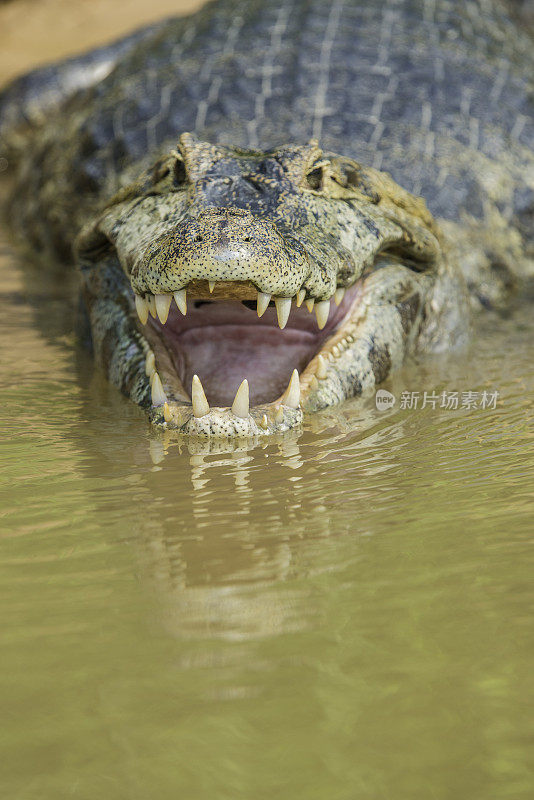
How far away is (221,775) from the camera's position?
1303 millimetres

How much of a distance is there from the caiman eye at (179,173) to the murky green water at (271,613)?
909mm

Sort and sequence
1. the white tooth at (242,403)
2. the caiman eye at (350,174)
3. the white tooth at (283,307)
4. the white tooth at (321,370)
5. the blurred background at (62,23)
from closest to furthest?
the white tooth at (242,403) < the white tooth at (283,307) < the white tooth at (321,370) < the caiman eye at (350,174) < the blurred background at (62,23)

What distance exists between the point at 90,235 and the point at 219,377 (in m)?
0.89

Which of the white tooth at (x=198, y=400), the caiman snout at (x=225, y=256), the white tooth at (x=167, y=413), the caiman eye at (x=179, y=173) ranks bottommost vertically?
the white tooth at (x=167, y=413)

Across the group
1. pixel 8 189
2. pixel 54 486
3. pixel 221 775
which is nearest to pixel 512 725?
pixel 221 775

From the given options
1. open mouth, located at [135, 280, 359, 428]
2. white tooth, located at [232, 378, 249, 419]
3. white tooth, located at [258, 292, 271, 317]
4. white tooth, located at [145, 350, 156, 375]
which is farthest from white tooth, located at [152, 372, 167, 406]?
white tooth, located at [258, 292, 271, 317]

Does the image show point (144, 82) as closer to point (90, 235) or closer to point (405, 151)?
point (405, 151)

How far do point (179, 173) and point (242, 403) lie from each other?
0.99m

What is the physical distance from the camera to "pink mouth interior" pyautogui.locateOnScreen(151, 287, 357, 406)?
3.15 metres

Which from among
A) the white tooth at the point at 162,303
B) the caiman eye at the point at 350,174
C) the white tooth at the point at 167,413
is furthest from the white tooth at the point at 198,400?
the caiman eye at the point at 350,174

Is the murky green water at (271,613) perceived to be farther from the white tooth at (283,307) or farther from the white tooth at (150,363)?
the white tooth at (283,307)

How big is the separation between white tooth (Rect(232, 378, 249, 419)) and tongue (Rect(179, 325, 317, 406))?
34 centimetres

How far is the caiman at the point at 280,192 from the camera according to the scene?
2.86m

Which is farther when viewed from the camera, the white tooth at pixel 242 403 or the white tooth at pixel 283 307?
the white tooth at pixel 283 307
